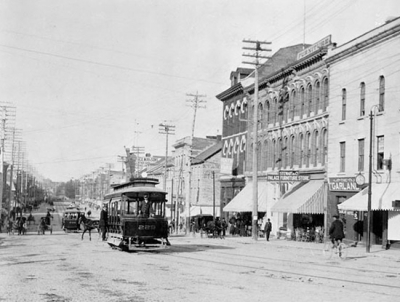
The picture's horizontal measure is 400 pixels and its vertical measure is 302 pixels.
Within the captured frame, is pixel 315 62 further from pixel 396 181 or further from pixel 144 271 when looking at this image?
pixel 144 271

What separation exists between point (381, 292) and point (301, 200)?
2790cm

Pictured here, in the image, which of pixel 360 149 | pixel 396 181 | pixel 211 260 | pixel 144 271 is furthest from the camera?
pixel 360 149

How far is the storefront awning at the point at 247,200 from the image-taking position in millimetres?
51031

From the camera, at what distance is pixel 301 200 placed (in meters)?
41.2

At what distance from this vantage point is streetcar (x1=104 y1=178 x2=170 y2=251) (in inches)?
993

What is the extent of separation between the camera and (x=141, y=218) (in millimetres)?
25297

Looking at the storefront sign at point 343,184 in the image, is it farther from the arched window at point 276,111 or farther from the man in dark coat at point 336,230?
the man in dark coat at point 336,230

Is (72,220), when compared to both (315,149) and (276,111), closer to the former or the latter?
(276,111)

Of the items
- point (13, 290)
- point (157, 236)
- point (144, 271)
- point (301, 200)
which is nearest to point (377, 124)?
point (301, 200)

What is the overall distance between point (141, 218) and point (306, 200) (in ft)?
58.3

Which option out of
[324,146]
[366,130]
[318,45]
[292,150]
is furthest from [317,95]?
[366,130]

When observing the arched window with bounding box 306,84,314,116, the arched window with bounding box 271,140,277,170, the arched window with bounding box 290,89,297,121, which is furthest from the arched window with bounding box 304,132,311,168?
the arched window with bounding box 271,140,277,170

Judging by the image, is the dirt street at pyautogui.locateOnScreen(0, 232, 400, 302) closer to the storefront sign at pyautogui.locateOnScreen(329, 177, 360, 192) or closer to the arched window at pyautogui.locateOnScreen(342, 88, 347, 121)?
the storefront sign at pyautogui.locateOnScreen(329, 177, 360, 192)

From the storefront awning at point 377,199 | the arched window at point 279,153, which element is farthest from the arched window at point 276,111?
the storefront awning at point 377,199
